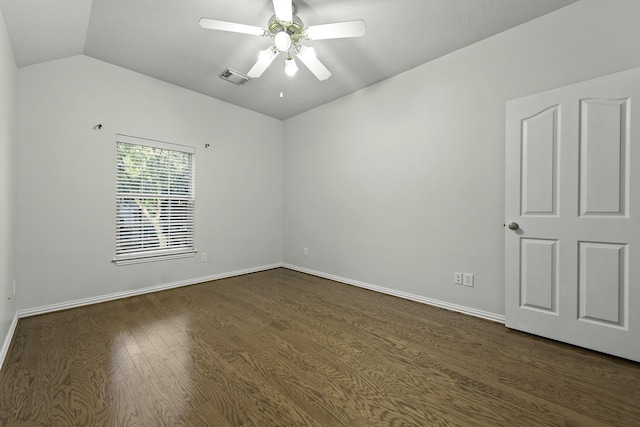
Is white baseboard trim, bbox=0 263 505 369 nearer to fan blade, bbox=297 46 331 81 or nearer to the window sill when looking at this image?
the window sill

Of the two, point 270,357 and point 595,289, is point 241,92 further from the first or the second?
point 595,289

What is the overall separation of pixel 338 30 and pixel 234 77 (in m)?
1.69

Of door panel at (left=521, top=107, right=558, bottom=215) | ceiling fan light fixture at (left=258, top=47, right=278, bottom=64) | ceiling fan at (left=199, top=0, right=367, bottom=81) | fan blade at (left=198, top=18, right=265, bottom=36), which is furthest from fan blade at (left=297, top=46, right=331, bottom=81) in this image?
door panel at (left=521, top=107, right=558, bottom=215)

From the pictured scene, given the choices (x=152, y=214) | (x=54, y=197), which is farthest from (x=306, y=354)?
(x=54, y=197)

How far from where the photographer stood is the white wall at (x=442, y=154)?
2.11 metres

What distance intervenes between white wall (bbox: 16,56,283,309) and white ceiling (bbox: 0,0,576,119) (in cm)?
23

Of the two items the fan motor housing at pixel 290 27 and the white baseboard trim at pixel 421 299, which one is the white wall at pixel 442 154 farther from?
the fan motor housing at pixel 290 27

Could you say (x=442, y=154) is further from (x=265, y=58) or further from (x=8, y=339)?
(x=8, y=339)

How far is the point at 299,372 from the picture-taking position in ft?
5.50

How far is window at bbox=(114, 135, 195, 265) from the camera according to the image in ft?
10.1

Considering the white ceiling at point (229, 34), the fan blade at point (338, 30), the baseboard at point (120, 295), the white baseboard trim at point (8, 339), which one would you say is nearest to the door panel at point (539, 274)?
the white ceiling at point (229, 34)

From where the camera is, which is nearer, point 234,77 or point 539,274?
point 539,274

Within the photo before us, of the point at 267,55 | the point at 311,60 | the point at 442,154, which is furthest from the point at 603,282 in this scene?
the point at 267,55

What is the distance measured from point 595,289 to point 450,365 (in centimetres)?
122
